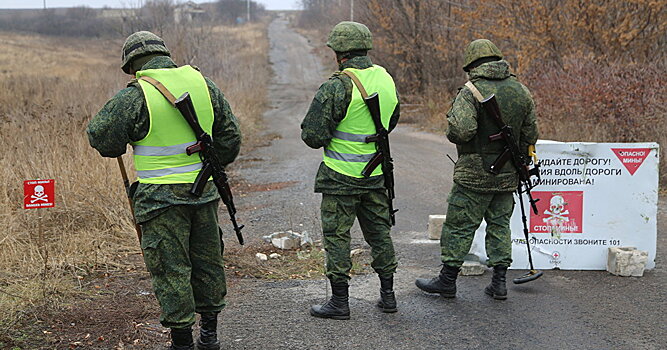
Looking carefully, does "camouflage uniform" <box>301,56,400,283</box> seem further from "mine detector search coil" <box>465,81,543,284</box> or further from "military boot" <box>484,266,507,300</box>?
"military boot" <box>484,266,507,300</box>

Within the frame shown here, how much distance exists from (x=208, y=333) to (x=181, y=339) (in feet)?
0.88

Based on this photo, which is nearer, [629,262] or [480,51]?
[480,51]

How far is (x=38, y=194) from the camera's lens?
16.8 feet

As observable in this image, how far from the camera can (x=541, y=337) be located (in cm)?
464

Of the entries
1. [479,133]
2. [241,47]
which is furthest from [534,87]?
[241,47]

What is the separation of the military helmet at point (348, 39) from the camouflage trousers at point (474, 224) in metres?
1.35

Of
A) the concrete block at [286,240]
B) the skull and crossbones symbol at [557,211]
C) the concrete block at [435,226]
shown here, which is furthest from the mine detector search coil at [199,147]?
the concrete block at [435,226]

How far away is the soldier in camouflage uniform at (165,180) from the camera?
3842 millimetres

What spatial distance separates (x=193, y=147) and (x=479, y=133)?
2259 mm

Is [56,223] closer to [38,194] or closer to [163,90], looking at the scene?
[38,194]

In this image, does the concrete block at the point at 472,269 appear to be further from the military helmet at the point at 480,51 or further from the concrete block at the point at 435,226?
the military helmet at the point at 480,51

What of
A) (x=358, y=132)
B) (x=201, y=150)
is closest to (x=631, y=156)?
(x=358, y=132)

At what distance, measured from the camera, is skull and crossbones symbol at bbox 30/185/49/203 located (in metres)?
5.09

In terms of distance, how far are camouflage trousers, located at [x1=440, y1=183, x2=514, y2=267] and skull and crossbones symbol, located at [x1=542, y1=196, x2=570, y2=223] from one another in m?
0.79
